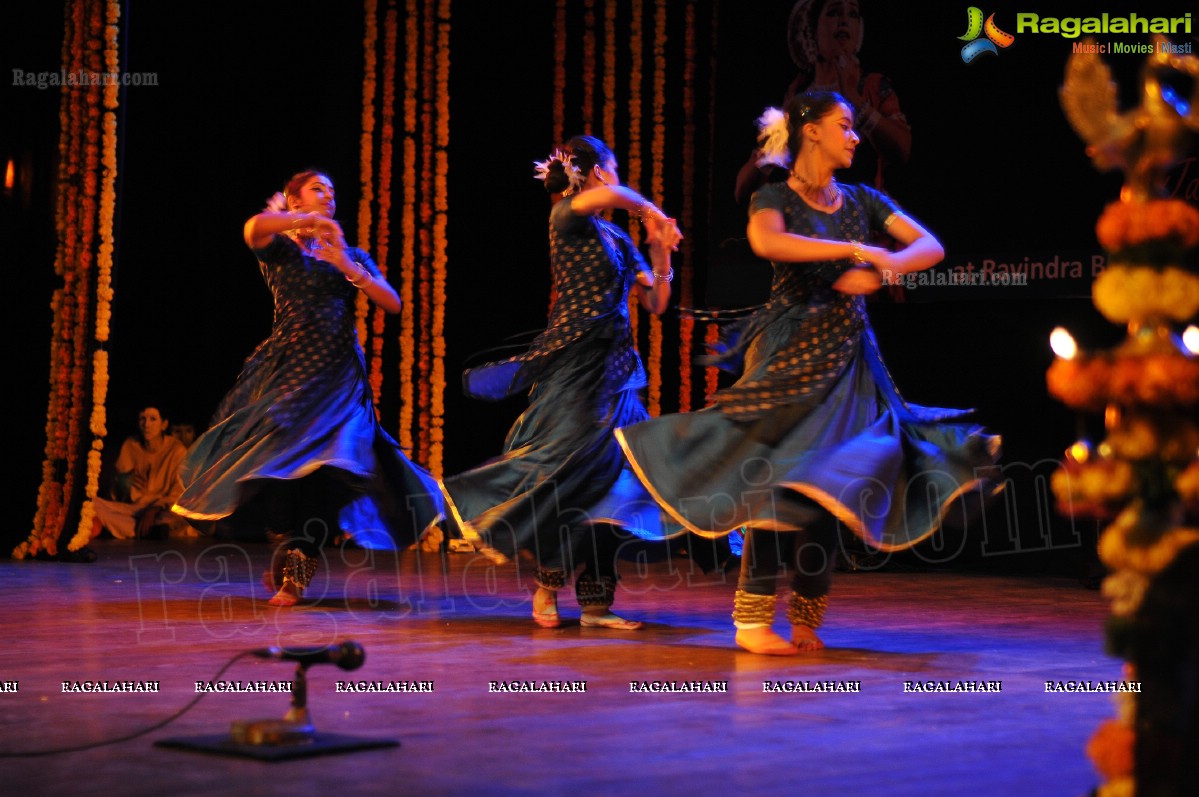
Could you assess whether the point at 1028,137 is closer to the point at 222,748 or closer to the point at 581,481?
the point at 581,481

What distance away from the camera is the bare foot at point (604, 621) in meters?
4.59

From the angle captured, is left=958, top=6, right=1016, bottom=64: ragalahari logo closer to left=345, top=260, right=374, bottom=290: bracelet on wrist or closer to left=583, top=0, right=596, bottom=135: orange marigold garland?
left=583, top=0, right=596, bottom=135: orange marigold garland

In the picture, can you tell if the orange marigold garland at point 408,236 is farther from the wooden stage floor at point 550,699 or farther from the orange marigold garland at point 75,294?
the wooden stage floor at point 550,699

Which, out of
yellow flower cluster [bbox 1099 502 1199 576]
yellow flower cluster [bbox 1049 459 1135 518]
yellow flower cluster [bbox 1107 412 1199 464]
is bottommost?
yellow flower cluster [bbox 1099 502 1199 576]

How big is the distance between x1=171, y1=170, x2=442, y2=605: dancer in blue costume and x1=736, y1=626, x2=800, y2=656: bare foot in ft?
5.69

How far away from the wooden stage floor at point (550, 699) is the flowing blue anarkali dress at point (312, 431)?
334 millimetres

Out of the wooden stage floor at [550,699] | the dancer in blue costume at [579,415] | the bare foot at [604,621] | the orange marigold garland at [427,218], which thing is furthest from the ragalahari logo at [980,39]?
the bare foot at [604,621]

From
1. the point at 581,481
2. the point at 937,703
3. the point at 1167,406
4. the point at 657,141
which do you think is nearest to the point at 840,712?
the point at 937,703

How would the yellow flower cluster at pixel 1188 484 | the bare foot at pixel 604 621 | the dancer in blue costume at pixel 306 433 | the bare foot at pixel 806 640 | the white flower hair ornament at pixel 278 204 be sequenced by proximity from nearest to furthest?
the yellow flower cluster at pixel 1188 484 < the bare foot at pixel 806 640 < the bare foot at pixel 604 621 < the dancer in blue costume at pixel 306 433 < the white flower hair ornament at pixel 278 204

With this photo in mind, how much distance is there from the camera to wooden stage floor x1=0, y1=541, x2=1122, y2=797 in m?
2.39

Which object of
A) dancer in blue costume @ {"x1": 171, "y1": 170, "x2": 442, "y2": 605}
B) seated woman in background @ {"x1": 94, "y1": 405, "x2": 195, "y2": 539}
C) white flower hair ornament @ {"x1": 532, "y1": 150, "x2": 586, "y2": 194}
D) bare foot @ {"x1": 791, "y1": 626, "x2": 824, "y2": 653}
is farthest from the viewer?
seated woman in background @ {"x1": 94, "y1": 405, "x2": 195, "y2": 539}

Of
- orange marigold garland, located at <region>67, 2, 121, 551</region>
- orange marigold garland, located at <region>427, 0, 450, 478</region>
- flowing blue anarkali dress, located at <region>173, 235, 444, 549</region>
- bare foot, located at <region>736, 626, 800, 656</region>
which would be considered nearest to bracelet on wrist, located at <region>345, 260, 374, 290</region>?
flowing blue anarkali dress, located at <region>173, 235, 444, 549</region>

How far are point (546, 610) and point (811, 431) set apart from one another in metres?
1.19

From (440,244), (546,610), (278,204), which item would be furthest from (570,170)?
(440,244)
